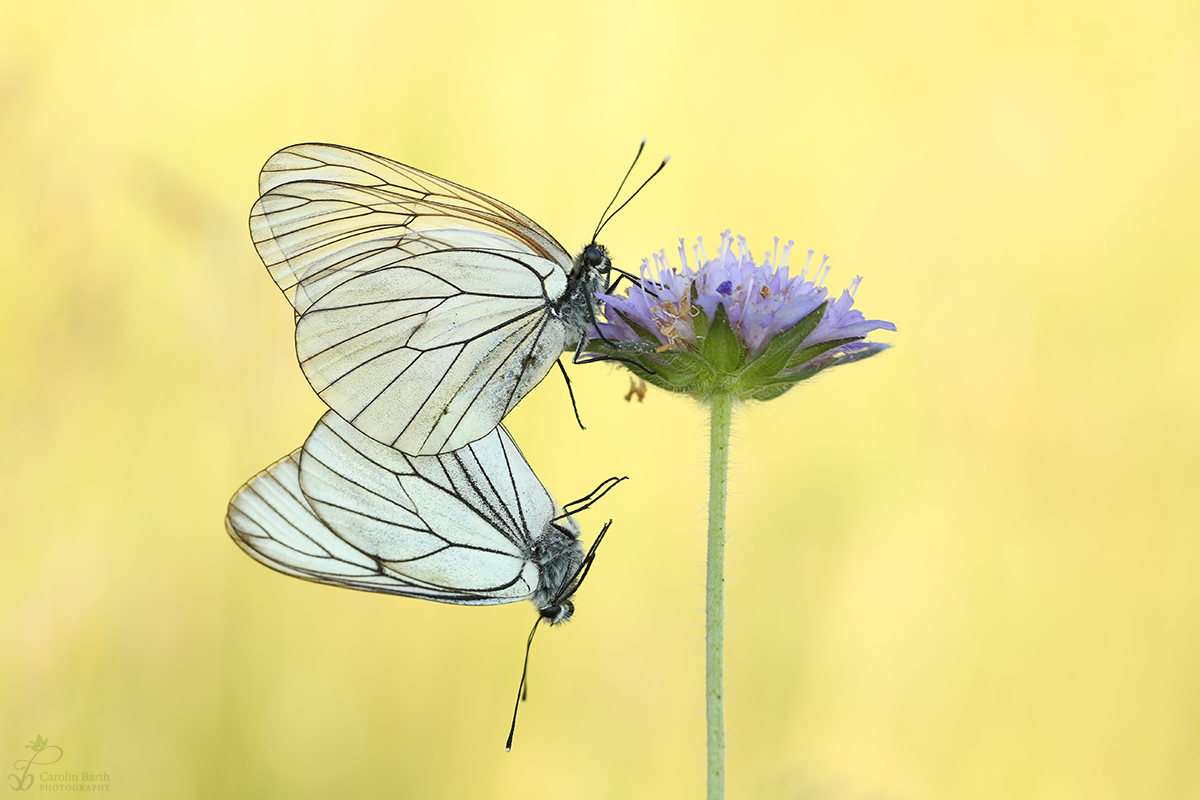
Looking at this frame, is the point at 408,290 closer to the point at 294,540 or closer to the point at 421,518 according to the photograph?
the point at 421,518

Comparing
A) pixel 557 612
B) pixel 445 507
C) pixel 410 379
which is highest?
pixel 410 379

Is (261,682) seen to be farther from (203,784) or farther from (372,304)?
(372,304)

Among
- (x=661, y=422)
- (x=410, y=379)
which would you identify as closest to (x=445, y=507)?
(x=410, y=379)

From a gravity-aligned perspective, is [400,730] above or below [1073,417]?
below

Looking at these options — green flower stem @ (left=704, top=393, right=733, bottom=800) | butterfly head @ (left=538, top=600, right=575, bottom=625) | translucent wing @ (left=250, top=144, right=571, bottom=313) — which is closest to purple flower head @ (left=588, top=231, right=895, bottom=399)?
green flower stem @ (left=704, top=393, right=733, bottom=800)

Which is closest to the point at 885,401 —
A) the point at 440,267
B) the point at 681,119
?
the point at 681,119

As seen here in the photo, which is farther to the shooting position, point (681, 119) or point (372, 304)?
point (681, 119)
